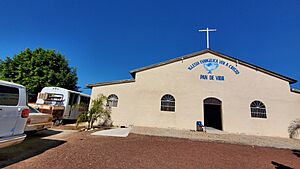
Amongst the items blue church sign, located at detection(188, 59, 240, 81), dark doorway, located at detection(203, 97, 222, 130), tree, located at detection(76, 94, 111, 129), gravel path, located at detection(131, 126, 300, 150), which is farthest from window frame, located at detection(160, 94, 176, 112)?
tree, located at detection(76, 94, 111, 129)

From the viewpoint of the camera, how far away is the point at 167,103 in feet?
38.3

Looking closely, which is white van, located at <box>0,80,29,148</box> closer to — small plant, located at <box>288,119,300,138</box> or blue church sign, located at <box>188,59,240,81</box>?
blue church sign, located at <box>188,59,240,81</box>

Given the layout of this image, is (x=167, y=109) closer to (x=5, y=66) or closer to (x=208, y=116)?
(x=208, y=116)

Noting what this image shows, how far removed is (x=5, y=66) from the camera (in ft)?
55.7

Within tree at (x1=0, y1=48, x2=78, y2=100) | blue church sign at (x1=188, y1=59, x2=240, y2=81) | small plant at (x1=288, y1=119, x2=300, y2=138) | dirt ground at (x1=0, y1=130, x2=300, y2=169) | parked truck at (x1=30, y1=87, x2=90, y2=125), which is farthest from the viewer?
tree at (x1=0, y1=48, x2=78, y2=100)

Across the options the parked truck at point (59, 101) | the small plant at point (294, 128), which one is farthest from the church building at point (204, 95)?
the parked truck at point (59, 101)

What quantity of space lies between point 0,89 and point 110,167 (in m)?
3.17

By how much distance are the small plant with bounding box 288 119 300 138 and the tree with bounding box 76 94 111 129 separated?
13.6 metres

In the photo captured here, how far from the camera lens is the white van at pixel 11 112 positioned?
3.31 metres

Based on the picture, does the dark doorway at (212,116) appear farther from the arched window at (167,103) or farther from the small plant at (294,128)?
the small plant at (294,128)

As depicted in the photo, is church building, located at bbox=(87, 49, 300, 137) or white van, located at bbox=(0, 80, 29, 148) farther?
church building, located at bbox=(87, 49, 300, 137)

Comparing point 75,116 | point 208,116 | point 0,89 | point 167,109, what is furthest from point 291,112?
point 75,116

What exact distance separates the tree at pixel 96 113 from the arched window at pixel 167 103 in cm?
430

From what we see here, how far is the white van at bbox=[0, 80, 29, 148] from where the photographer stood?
331 cm
